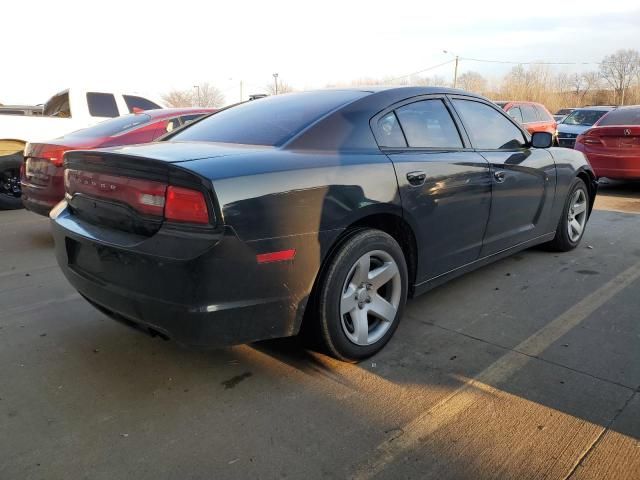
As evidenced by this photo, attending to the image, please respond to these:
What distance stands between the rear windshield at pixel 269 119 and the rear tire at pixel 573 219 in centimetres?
274

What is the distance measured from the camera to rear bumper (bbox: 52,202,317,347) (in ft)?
7.63

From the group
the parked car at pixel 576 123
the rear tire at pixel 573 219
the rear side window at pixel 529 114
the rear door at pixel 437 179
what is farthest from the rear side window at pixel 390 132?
the rear side window at pixel 529 114

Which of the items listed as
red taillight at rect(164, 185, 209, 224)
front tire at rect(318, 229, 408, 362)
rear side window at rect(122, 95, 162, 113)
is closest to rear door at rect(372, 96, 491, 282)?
front tire at rect(318, 229, 408, 362)

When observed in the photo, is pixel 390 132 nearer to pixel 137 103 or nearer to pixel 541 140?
pixel 541 140

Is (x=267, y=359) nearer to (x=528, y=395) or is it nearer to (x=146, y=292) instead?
(x=146, y=292)

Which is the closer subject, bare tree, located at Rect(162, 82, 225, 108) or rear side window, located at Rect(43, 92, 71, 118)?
rear side window, located at Rect(43, 92, 71, 118)

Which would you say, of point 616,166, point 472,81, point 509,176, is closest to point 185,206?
point 509,176

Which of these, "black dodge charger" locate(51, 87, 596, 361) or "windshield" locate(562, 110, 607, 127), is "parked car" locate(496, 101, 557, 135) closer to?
"windshield" locate(562, 110, 607, 127)

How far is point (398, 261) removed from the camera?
3.14m

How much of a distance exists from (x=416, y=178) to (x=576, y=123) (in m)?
13.9

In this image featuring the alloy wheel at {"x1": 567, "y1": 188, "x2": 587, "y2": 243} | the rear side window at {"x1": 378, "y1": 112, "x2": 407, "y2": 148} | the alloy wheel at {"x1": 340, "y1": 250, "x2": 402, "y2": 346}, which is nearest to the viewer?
the alloy wheel at {"x1": 340, "y1": 250, "x2": 402, "y2": 346}

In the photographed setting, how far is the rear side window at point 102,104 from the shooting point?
904cm

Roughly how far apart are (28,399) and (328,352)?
152 cm

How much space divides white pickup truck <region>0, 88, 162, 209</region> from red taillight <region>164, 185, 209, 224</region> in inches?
245
